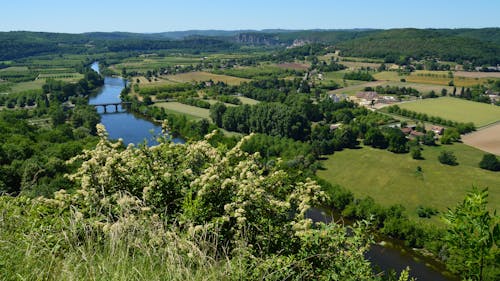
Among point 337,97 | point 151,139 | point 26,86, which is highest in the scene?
point 151,139

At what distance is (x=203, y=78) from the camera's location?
116625 millimetres

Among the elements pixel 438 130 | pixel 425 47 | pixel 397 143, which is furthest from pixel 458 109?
pixel 425 47

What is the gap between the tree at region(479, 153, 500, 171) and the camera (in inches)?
1747

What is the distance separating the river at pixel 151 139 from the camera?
24844 mm

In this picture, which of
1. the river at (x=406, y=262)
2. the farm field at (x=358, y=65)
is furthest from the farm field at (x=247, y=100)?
the farm field at (x=358, y=65)

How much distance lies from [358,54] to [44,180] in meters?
164

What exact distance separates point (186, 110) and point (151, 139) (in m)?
67.2

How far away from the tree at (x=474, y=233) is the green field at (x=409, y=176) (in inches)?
1215

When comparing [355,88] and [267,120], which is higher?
[355,88]

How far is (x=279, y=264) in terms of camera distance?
488cm

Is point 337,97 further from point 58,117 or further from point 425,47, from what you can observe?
point 425,47

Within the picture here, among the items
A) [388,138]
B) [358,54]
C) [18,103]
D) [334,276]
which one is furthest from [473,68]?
[334,276]

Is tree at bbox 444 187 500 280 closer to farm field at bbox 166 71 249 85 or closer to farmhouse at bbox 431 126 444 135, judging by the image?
farmhouse at bbox 431 126 444 135

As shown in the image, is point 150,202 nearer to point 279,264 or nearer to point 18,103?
point 279,264
